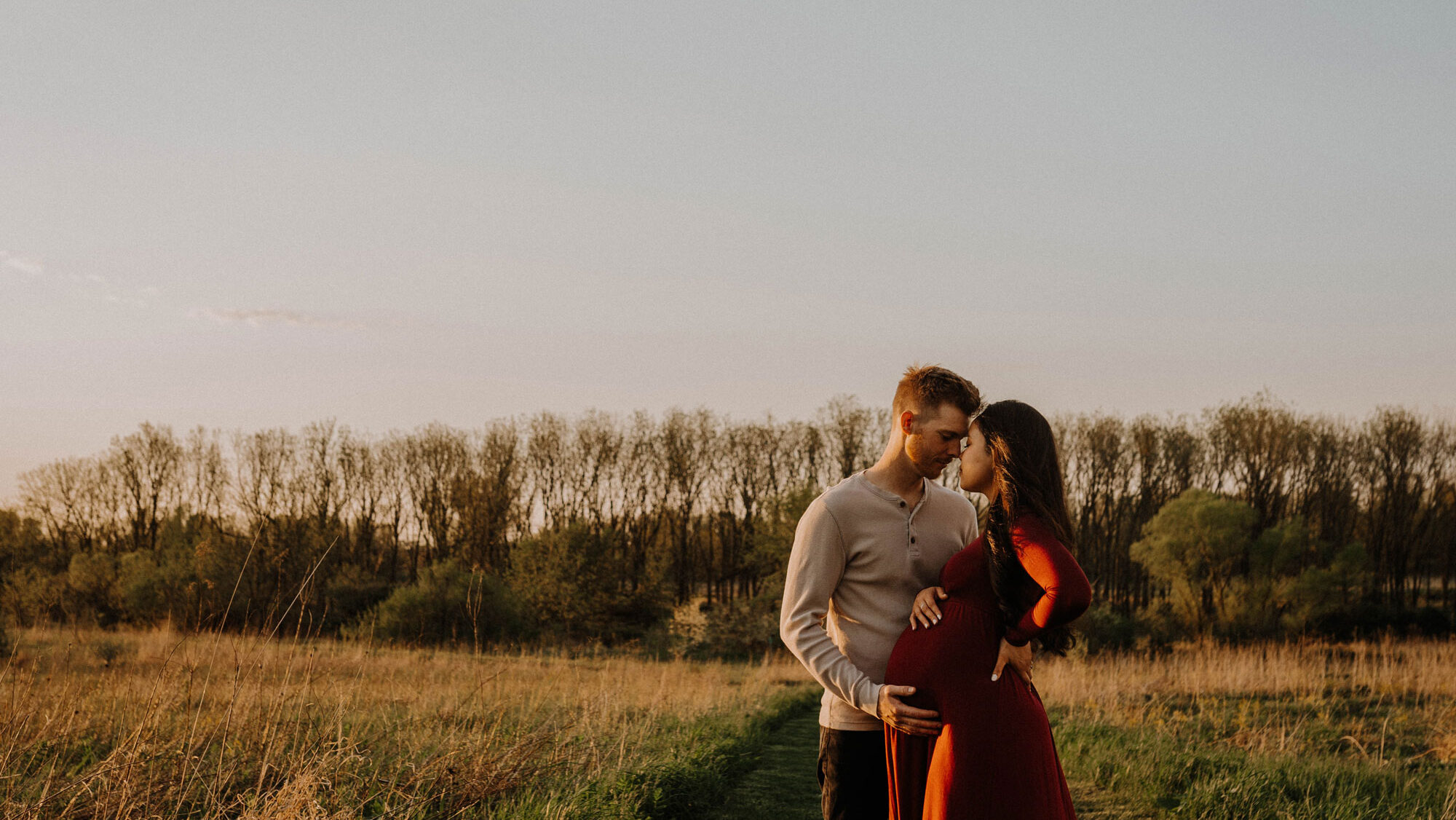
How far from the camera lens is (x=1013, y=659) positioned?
9.53 feet

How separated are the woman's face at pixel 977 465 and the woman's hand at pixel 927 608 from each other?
14.1 inches

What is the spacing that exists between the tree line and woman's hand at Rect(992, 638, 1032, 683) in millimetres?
27875

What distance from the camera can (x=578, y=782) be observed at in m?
5.93

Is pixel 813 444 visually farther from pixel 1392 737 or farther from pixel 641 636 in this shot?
pixel 1392 737

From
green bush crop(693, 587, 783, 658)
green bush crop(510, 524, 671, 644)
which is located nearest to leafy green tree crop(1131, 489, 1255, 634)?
green bush crop(693, 587, 783, 658)

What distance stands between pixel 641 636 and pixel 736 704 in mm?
22353

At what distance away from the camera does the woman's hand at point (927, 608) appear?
2.98 metres

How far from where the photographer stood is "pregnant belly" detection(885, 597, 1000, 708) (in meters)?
2.89

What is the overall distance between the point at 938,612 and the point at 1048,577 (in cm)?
39

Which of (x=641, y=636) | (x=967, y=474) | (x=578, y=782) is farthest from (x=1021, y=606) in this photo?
(x=641, y=636)

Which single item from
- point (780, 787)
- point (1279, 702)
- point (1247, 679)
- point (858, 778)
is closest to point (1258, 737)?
point (1279, 702)

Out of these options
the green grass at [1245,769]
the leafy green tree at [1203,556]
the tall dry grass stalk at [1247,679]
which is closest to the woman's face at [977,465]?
the green grass at [1245,769]

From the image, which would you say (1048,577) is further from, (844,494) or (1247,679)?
(1247,679)

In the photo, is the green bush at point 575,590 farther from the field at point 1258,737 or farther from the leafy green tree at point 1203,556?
the field at point 1258,737
